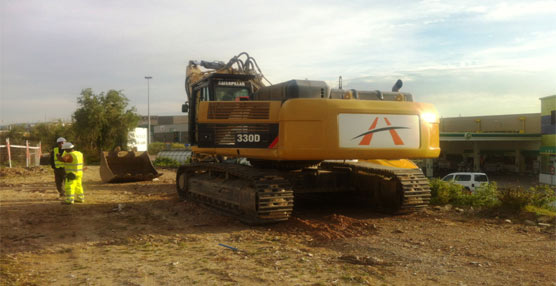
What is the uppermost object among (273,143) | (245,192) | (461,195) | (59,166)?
(273,143)

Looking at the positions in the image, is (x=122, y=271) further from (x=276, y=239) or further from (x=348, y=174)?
(x=348, y=174)

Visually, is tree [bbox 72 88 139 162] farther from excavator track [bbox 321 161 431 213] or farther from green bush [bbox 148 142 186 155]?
excavator track [bbox 321 161 431 213]

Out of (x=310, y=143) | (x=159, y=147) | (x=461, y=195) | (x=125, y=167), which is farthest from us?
(x=159, y=147)

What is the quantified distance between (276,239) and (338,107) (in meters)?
2.22

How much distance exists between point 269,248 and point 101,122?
26633 millimetres

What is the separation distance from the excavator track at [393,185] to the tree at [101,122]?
2364 cm

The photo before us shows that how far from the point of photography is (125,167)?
15.5 metres

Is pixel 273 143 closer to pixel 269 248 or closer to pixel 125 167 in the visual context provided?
pixel 269 248

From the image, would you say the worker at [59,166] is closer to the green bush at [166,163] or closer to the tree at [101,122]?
the green bush at [166,163]

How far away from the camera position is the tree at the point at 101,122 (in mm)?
29781

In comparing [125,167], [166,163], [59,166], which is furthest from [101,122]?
[59,166]

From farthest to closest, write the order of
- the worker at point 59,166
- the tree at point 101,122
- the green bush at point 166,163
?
the tree at point 101,122 → the green bush at point 166,163 → the worker at point 59,166

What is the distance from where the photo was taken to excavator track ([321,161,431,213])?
323 inches

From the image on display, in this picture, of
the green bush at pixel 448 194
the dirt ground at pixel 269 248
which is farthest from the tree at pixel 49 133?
the green bush at pixel 448 194
